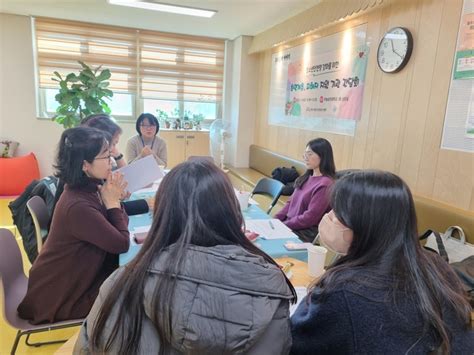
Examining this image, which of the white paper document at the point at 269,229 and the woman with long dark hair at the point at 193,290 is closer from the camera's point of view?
the woman with long dark hair at the point at 193,290

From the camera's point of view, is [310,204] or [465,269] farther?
[310,204]

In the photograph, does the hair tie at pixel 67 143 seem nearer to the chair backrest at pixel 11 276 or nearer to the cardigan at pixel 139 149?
the chair backrest at pixel 11 276

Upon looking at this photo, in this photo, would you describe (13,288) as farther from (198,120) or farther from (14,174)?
(198,120)

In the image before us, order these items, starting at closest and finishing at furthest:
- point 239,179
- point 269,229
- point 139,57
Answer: point 269,229
point 239,179
point 139,57

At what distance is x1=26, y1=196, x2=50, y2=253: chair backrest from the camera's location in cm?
185

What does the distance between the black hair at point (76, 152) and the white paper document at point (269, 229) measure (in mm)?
903

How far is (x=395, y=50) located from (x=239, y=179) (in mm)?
2730

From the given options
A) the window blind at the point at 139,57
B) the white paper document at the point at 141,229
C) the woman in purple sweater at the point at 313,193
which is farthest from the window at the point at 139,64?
the white paper document at the point at 141,229

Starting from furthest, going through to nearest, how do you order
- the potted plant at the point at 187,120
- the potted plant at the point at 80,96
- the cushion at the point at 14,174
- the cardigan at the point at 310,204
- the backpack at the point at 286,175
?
the potted plant at the point at 187,120 → the cushion at the point at 14,174 → the potted plant at the point at 80,96 → the backpack at the point at 286,175 → the cardigan at the point at 310,204

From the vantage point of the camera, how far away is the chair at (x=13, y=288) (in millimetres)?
1466

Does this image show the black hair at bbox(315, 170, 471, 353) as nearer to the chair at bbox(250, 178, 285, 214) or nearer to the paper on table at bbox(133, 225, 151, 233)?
the paper on table at bbox(133, 225, 151, 233)

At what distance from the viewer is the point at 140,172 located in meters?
2.22

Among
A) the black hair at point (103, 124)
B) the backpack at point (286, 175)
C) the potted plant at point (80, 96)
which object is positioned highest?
the potted plant at point (80, 96)

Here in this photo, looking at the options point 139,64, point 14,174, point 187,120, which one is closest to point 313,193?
point 187,120
